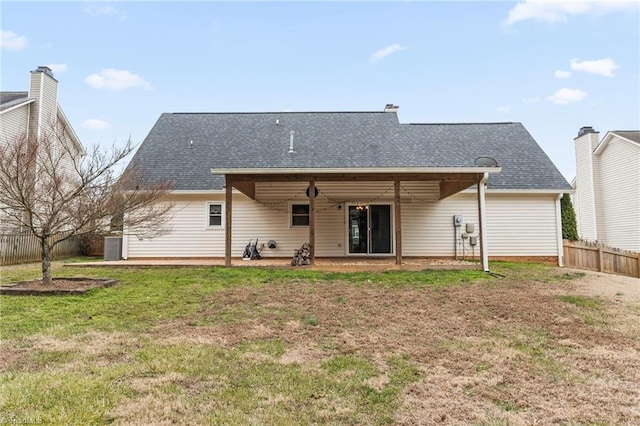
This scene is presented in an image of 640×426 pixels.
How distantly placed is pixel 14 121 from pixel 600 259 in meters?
21.5

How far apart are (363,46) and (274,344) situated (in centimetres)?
1758

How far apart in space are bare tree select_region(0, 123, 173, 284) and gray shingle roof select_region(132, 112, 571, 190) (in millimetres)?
4632

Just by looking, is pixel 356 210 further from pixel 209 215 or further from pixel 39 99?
pixel 39 99

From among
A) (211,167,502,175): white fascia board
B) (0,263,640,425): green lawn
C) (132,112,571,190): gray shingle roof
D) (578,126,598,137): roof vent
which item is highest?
(578,126,598,137): roof vent

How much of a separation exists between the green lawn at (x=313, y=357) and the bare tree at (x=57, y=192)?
153cm

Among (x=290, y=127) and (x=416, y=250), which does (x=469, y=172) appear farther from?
(x=290, y=127)

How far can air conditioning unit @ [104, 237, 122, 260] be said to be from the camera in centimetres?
1261

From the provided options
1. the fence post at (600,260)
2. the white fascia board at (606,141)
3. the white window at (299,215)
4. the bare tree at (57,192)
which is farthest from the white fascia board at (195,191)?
the white fascia board at (606,141)

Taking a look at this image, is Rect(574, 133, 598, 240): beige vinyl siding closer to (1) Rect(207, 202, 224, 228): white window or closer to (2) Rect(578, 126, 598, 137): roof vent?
(2) Rect(578, 126, 598, 137): roof vent

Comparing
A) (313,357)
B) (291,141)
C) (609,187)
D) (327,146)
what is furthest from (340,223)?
(609,187)

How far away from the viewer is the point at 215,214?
1277 centimetres

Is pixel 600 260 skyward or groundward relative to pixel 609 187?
groundward

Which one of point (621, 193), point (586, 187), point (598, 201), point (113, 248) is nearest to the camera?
point (113, 248)

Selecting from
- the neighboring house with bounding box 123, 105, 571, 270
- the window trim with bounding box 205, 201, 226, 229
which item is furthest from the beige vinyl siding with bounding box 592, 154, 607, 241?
the window trim with bounding box 205, 201, 226, 229
